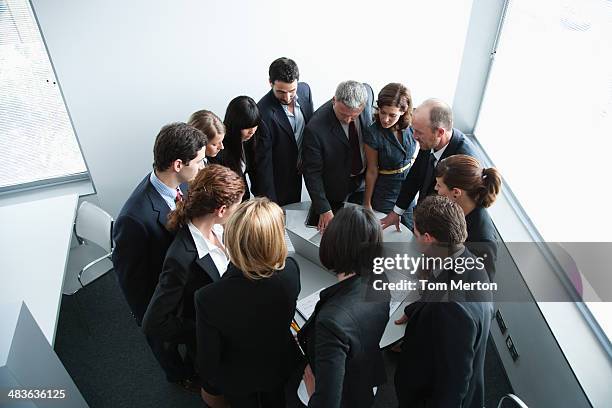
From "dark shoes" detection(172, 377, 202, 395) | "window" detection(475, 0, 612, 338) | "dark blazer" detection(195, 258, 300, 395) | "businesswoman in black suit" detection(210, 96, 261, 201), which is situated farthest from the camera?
"dark shoes" detection(172, 377, 202, 395)

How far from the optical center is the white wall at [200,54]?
123 inches

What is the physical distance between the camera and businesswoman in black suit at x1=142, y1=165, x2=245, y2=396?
2031 mm

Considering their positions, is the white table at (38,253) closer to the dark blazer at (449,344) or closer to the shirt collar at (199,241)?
the shirt collar at (199,241)

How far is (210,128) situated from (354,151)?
1018mm

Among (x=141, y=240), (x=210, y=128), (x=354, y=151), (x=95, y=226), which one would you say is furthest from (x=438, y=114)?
(x=95, y=226)

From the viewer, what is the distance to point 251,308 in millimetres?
1804

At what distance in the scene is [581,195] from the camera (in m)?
2.70

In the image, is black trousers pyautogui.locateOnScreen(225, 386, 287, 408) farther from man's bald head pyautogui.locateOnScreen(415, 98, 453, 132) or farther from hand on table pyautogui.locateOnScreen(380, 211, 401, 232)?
man's bald head pyautogui.locateOnScreen(415, 98, 453, 132)

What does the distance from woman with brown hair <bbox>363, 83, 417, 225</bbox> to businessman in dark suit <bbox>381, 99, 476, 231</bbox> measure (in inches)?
5.6

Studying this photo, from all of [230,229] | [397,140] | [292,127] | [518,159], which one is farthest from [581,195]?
[230,229]

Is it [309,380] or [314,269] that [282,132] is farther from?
[309,380]

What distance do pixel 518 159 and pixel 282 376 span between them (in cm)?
250

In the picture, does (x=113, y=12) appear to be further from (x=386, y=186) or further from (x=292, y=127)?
(x=386, y=186)

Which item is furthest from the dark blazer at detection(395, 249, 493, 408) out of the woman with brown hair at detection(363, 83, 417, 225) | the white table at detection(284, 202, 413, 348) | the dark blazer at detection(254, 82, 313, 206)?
the dark blazer at detection(254, 82, 313, 206)
